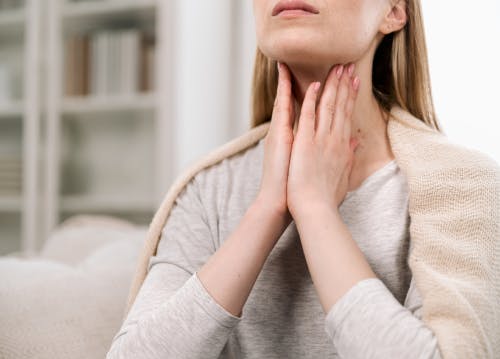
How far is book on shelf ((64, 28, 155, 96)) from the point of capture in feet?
8.83

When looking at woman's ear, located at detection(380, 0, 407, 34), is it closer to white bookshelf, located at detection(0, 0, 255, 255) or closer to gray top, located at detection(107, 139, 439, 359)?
gray top, located at detection(107, 139, 439, 359)

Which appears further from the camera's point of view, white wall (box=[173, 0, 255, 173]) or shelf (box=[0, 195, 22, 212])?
shelf (box=[0, 195, 22, 212])

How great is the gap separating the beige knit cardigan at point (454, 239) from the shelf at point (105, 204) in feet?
5.94

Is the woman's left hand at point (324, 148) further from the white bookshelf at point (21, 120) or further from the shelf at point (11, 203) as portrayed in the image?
the shelf at point (11, 203)

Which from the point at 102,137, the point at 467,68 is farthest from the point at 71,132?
the point at 467,68

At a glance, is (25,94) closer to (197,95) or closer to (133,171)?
(133,171)

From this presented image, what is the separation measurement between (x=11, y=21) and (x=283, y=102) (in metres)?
2.43

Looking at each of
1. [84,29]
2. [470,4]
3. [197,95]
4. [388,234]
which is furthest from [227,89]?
[388,234]

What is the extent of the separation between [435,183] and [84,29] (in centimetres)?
241

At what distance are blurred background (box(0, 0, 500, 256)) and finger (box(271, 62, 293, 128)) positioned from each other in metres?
1.61

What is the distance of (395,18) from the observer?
3.31ft

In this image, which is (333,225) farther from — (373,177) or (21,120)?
(21,120)

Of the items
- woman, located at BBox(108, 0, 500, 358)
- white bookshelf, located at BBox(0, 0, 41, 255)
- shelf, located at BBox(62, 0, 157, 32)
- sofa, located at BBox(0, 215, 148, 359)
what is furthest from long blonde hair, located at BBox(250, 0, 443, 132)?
white bookshelf, located at BBox(0, 0, 41, 255)

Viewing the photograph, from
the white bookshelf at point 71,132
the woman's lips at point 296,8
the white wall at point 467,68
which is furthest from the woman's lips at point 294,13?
the white bookshelf at point 71,132
